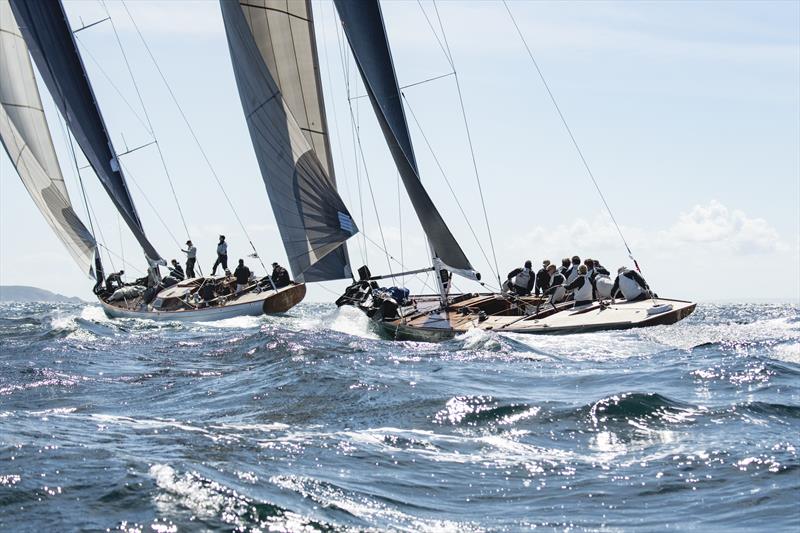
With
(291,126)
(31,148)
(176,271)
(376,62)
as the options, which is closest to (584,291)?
(376,62)

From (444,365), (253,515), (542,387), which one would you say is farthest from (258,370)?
(253,515)

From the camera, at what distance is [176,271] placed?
35375 mm

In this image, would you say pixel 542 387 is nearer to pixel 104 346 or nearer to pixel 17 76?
pixel 104 346

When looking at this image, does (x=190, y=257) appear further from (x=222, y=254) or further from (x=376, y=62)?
(x=376, y=62)

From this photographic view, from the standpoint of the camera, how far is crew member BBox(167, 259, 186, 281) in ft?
115

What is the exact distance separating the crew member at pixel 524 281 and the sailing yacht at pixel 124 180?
4.15 m

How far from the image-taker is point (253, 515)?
6812 mm

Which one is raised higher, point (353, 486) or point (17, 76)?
point (17, 76)

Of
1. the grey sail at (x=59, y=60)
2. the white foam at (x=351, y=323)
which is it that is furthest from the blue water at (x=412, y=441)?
the grey sail at (x=59, y=60)

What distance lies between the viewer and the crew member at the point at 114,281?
1473 inches

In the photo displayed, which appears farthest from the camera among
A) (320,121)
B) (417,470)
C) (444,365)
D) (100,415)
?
(320,121)

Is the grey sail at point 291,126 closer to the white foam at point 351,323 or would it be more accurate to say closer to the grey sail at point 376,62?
the white foam at point 351,323

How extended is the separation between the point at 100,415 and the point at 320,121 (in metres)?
18.1

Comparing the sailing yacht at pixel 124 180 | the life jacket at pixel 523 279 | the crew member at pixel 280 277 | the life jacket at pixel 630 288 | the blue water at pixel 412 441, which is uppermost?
the sailing yacht at pixel 124 180
